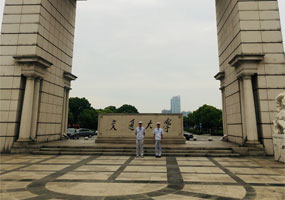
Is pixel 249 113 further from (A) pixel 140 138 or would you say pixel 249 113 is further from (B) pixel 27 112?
(B) pixel 27 112

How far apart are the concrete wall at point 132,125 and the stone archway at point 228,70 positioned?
141 inches

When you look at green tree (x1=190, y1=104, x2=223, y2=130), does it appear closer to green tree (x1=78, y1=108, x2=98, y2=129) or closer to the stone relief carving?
green tree (x1=78, y1=108, x2=98, y2=129)

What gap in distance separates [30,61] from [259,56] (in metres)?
13.0

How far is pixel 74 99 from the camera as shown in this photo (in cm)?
5288

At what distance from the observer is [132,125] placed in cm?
Answer: 1341

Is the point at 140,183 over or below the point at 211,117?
below

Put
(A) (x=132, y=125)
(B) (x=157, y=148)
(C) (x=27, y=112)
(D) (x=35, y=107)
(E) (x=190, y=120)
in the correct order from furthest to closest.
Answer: (E) (x=190, y=120) → (A) (x=132, y=125) → (D) (x=35, y=107) → (C) (x=27, y=112) → (B) (x=157, y=148)

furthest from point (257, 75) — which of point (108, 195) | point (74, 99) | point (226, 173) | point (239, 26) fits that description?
point (74, 99)

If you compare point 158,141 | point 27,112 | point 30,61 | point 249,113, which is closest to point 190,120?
Answer: point 249,113

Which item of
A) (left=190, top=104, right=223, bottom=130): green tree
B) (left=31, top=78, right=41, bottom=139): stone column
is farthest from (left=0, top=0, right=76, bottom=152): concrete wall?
(left=190, top=104, right=223, bottom=130): green tree

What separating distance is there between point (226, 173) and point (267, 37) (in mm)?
8841

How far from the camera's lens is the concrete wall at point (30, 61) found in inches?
412

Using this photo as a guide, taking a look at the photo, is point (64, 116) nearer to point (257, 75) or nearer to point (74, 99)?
point (257, 75)

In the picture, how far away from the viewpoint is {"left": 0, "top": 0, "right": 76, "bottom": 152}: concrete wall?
10.5m
